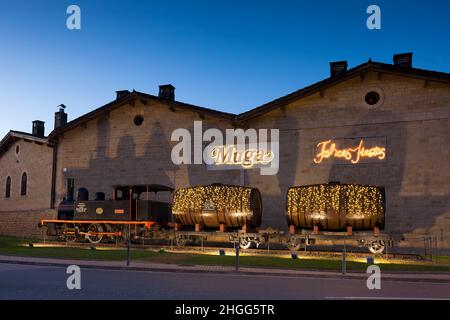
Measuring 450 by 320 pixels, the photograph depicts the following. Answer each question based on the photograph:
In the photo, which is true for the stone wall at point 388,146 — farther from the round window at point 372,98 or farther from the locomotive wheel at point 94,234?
the locomotive wheel at point 94,234

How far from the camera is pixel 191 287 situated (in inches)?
462

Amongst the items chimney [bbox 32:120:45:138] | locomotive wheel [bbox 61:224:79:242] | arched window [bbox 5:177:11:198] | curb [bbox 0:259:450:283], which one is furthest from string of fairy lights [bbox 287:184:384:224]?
chimney [bbox 32:120:45:138]

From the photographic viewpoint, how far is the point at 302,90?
28844mm

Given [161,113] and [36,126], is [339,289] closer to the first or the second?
[161,113]

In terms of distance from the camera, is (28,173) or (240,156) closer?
(240,156)

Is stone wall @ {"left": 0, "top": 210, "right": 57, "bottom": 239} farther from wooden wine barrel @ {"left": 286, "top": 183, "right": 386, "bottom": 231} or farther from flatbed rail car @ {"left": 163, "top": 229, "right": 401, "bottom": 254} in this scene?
wooden wine barrel @ {"left": 286, "top": 183, "right": 386, "bottom": 231}

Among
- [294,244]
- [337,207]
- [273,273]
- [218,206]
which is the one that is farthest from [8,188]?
[273,273]

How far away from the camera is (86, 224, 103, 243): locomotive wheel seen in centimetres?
2820

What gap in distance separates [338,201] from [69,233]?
15.4 metres

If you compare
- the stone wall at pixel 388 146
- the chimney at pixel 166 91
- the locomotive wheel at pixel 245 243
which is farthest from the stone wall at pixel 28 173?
the locomotive wheel at pixel 245 243

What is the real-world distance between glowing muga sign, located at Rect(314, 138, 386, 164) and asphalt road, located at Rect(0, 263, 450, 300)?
14032 millimetres

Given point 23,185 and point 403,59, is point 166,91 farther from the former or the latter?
point 23,185
